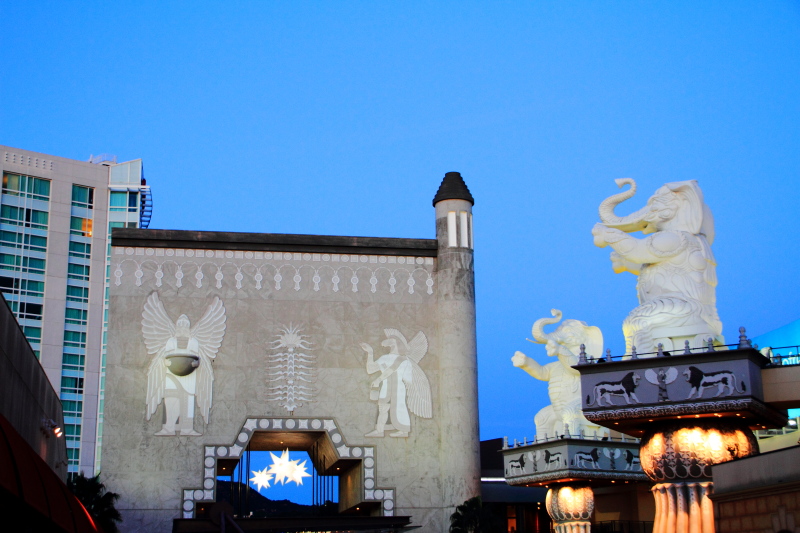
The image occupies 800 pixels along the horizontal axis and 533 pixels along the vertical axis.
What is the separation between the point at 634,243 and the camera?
29.5 meters

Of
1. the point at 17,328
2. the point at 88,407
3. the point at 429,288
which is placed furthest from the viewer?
the point at 88,407

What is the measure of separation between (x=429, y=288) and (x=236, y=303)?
313 inches

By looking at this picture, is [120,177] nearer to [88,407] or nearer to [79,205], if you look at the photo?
[79,205]

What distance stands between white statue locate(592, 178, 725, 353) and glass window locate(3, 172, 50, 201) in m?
51.6

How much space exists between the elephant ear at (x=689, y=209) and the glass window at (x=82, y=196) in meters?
53.1

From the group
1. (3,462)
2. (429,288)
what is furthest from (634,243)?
(3,462)

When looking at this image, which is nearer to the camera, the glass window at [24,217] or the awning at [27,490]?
the awning at [27,490]

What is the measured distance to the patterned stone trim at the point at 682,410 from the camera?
81.3ft

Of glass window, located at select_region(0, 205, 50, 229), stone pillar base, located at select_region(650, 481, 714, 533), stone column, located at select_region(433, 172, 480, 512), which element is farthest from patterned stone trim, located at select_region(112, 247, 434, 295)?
glass window, located at select_region(0, 205, 50, 229)

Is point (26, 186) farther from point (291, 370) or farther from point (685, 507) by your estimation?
point (685, 507)

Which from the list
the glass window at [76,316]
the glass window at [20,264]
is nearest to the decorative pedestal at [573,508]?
the glass window at [76,316]

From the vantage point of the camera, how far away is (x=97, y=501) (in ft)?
117

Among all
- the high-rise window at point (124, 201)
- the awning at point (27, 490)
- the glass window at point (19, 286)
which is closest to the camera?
the awning at point (27, 490)

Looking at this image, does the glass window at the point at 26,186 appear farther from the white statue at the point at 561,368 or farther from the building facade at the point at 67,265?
the white statue at the point at 561,368
